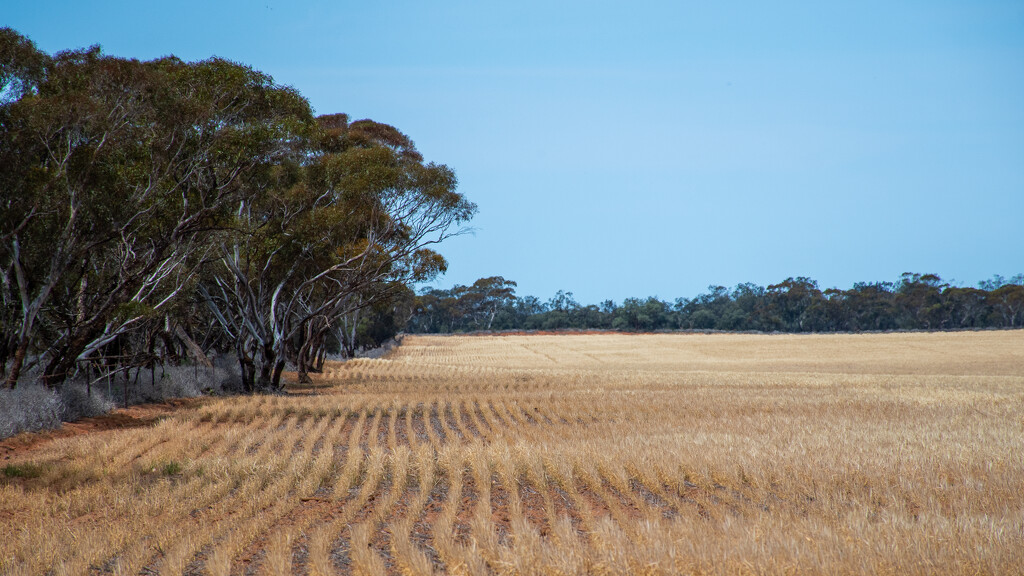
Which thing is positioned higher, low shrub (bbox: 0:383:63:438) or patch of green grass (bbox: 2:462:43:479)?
low shrub (bbox: 0:383:63:438)

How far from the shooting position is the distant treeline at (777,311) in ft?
385

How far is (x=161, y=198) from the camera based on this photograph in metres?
20.8

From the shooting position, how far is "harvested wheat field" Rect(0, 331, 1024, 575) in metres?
6.79

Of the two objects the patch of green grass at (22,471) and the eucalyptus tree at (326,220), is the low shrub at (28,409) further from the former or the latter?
the eucalyptus tree at (326,220)

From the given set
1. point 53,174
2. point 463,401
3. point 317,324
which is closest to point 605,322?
point 317,324

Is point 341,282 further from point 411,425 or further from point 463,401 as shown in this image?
point 411,425

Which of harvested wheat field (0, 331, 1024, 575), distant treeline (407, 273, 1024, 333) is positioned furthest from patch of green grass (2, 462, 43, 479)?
distant treeline (407, 273, 1024, 333)

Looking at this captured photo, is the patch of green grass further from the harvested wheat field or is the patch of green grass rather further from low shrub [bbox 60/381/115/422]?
low shrub [bbox 60/381/115/422]

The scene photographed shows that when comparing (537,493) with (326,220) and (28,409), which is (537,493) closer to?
(28,409)

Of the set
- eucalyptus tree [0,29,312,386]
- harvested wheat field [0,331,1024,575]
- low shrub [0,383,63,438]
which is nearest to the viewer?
harvested wheat field [0,331,1024,575]

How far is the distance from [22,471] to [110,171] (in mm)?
9256

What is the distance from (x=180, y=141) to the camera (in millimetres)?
20266

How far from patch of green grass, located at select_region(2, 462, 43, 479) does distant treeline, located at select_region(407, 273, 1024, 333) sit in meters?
97.0

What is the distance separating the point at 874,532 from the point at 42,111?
17.0m
